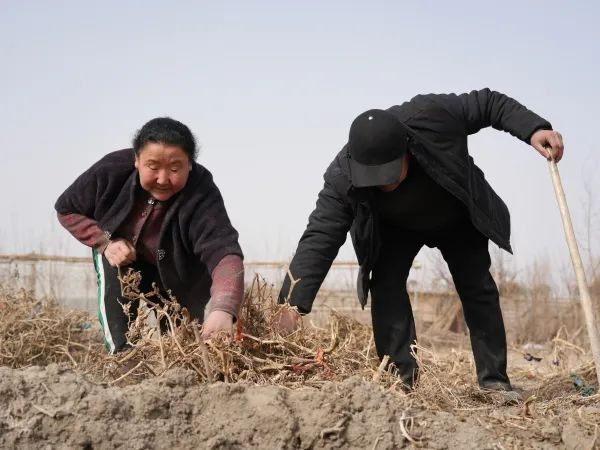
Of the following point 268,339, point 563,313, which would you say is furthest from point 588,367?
point 563,313

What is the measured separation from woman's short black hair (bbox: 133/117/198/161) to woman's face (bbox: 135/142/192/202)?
2 cm

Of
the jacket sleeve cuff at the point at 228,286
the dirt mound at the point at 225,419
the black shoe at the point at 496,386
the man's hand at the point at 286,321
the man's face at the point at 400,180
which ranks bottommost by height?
the black shoe at the point at 496,386

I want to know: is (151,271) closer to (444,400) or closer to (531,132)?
(444,400)

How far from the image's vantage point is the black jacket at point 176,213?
145 inches

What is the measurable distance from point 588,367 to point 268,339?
2.43 metres

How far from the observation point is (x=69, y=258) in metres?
11.6

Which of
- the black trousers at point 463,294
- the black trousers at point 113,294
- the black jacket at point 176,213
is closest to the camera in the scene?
the black jacket at point 176,213

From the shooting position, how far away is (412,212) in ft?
12.0

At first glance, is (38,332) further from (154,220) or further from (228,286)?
(228,286)

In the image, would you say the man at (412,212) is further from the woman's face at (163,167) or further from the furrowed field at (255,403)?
the woman's face at (163,167)

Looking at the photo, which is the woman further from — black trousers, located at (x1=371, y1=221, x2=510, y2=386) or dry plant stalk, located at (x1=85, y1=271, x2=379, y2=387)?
black trousers, located at (x1=371, y1=221, x2=510, y2=386)

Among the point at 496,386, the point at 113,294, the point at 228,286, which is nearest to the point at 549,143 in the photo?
the point at 496,386

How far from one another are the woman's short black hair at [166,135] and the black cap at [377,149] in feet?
2.53

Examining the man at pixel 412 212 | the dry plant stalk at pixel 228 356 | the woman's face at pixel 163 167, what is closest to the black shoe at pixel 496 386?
the man at pixel 412 212
